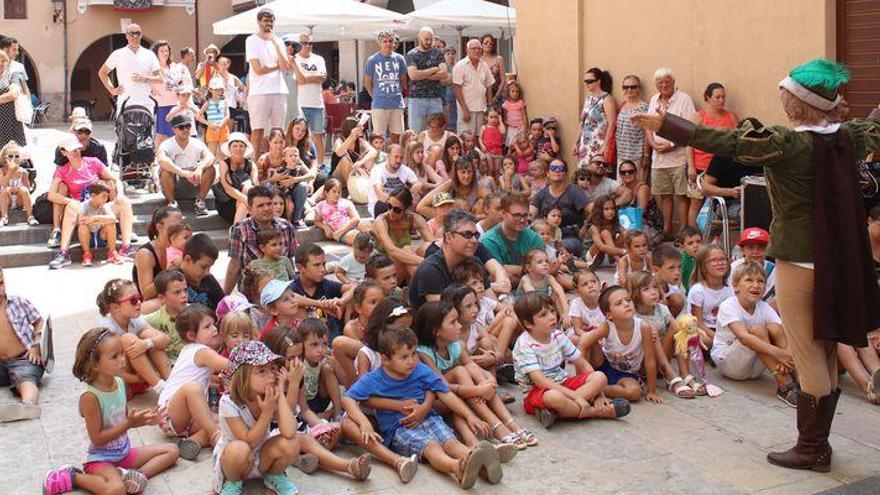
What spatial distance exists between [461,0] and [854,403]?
13672mm

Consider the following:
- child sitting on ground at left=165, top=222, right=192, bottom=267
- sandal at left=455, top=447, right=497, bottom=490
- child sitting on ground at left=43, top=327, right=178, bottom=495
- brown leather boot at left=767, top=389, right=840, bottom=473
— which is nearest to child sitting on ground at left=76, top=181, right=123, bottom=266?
child sitting on ground at left=165, top=222, right=192, bottom=267

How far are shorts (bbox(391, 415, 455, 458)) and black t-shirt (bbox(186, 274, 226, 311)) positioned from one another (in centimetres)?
203

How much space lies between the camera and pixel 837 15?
10.6m

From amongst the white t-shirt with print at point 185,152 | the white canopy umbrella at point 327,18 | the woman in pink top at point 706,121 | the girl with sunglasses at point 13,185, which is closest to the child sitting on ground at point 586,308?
the woman in pink top at point 706,121

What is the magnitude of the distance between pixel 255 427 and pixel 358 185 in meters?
8.73

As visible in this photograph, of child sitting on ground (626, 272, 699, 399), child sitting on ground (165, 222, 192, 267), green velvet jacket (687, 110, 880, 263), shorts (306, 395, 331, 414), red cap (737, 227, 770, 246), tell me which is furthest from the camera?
red cap (737, 227, 770, 246)

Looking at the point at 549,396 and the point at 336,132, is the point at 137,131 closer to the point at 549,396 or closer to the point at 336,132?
the point at 336,132

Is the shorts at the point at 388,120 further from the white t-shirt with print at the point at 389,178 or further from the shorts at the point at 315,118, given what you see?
the white t-shirt with print at the point at 389,178

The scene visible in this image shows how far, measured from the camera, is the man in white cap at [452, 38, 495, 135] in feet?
49.7

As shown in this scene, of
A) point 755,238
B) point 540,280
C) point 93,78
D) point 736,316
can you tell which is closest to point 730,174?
point 755,238

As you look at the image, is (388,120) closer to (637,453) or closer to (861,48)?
(861,48)

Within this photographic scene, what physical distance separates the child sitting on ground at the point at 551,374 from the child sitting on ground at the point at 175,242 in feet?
7.94

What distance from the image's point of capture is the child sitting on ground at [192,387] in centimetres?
596

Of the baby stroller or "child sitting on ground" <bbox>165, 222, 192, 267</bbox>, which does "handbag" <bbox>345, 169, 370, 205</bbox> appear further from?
"child sitting on ground" <bbox>165, 222, 192, 267</bbox>
